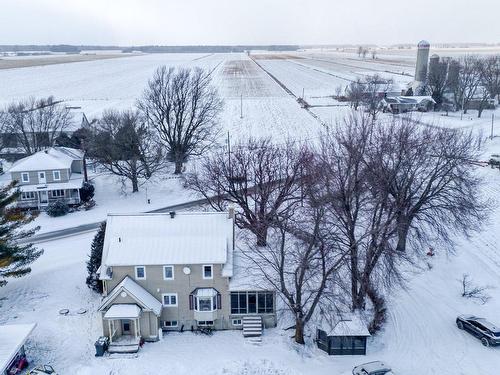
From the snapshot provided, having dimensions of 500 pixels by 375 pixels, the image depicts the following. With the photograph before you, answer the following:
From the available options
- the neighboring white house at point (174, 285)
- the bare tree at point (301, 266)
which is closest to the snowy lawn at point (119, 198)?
the neighboring white house at point (174, 285)

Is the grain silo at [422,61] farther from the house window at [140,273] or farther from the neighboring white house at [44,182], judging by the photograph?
the house window at [140,273]

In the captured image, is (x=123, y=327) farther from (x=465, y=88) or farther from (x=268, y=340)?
(x=465, y=88)

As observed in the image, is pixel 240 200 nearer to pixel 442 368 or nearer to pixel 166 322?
pixel 166 322

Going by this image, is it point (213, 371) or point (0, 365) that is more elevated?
point (0, 365)

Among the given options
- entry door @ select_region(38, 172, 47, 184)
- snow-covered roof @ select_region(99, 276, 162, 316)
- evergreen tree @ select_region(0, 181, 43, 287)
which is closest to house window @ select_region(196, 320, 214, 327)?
snow-covered roof @ select_region(99, 276, 162, 316)

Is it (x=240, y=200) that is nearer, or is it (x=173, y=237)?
(x=173, y=237)

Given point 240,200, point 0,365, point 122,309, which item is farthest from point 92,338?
point 240,200
